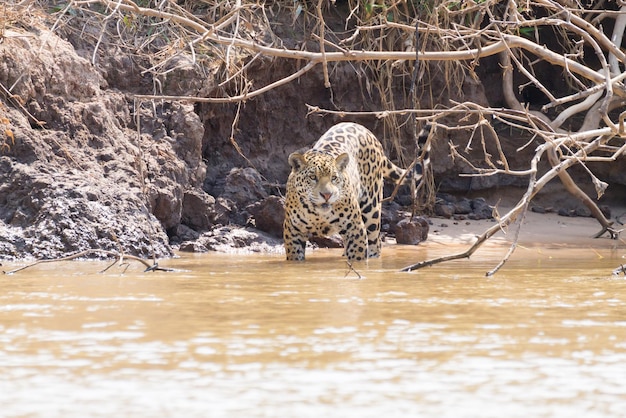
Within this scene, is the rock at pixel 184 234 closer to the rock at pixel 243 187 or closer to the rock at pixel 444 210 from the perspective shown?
the rock at pixel 243 187

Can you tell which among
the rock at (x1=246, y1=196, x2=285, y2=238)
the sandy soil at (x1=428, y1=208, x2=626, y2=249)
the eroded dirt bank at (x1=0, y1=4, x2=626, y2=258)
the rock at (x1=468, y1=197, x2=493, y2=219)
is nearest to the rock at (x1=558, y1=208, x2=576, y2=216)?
the sandy soil at (x1=428, y1=208, x2=626, y2=249)

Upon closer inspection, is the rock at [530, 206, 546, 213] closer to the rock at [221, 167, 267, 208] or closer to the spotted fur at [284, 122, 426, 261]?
the rock at [221, 167, 267, 208]

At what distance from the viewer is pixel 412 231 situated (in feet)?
31.1

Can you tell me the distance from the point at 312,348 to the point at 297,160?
4.74 meters

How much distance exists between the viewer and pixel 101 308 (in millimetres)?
4180

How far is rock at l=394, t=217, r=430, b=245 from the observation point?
31.0 feet

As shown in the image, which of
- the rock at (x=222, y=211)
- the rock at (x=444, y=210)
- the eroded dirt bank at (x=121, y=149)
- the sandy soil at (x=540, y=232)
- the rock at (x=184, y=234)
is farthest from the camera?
the rock at (x=444, y=210)

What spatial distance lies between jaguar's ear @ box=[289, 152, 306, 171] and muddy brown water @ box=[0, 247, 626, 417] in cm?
249

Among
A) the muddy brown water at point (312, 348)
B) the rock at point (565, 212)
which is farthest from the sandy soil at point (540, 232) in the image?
the muddy brown water at point (312, 348)

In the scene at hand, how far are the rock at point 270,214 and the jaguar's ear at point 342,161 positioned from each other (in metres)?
1.25

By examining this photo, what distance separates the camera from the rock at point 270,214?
907 centimetres

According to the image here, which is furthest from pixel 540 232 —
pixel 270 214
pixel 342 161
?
pixel 342 161

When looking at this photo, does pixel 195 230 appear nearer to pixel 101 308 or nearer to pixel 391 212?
pixel 391 212

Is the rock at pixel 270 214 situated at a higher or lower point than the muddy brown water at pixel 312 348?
higher
